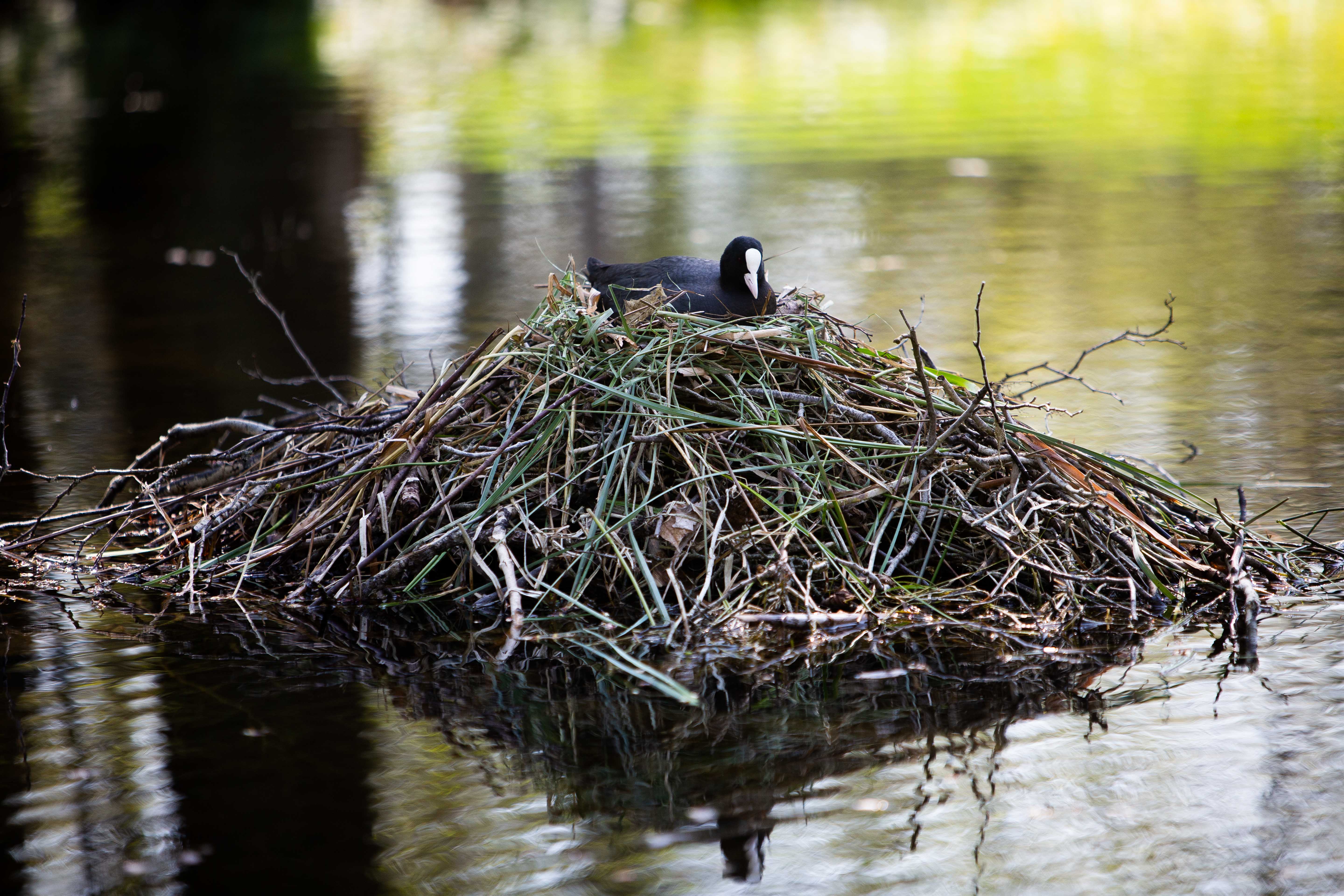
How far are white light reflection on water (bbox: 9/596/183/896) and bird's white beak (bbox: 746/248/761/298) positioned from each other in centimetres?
223

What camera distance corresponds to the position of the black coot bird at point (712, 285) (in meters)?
4.86

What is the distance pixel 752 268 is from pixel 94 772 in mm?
2568

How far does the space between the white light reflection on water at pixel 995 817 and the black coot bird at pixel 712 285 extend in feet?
6.13

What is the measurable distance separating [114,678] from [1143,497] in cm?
323

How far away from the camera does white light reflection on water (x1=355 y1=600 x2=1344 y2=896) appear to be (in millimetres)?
2938

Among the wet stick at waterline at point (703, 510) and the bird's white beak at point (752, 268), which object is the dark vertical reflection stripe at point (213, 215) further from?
the bird's white beak at point (752, 268)

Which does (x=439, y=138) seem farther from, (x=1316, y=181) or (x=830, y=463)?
(x=830, y=463)

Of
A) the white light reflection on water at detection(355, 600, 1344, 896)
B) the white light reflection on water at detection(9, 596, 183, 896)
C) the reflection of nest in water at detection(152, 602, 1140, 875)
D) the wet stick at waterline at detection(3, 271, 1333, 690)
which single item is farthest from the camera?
the wet stick at waterline at detection(3, 271, 1333, 690)

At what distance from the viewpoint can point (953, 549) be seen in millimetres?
4379

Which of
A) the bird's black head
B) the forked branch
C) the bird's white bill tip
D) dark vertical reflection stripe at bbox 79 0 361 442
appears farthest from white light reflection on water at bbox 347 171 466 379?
the forked branch

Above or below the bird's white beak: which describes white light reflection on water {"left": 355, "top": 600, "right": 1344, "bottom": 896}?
below

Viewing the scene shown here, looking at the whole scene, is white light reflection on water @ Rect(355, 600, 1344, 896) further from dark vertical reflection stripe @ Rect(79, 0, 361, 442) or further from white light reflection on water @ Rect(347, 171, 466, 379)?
dark vertical reflection stripe @ Rect(79, 0, 361, 442)

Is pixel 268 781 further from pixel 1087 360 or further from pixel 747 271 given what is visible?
pixel 1087 360

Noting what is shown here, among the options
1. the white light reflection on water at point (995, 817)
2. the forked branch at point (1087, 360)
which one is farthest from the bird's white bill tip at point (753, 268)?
the white light reflection on water at point (995, 817)
